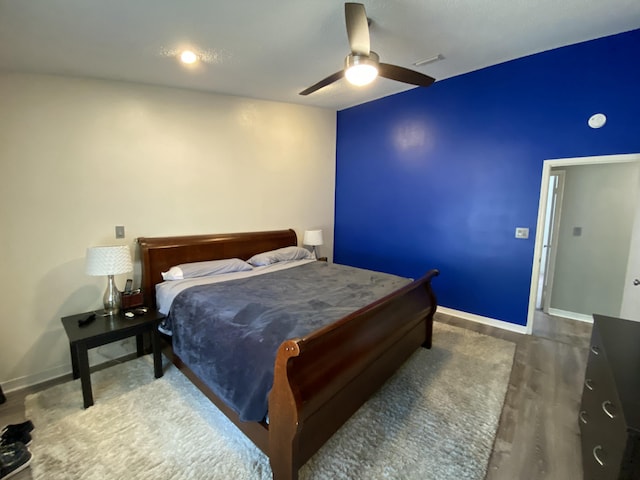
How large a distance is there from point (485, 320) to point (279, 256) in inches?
111

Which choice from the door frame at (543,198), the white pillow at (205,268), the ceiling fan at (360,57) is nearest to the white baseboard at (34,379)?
the white pillow at (205,268)

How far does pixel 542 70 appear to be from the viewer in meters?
3.14

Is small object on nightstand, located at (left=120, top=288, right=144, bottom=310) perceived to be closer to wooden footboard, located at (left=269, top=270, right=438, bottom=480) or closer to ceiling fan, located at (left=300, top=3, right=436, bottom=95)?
wooden footboard, located at (left=269, top=270, right=438, bottom=480)

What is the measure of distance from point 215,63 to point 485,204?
11.1ft

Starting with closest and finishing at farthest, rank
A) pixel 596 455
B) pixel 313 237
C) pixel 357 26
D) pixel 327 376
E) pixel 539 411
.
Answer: pixel 596 455, pixel 327 376, pixel 357 26, pixel 539 411, pixel 313 237

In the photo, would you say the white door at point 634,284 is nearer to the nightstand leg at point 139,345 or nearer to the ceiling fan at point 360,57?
the ceiling fan at point 360,57

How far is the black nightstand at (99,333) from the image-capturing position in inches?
86.3

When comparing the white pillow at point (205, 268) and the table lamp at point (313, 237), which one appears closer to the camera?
the white pillow at point (205, 268)

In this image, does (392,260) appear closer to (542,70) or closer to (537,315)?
(537,315)

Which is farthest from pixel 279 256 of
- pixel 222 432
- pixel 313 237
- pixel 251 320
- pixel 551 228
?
pixel 551 228

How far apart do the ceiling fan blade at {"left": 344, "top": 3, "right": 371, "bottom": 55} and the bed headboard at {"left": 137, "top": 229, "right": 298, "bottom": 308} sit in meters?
2.59

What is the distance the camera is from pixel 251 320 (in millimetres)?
2123

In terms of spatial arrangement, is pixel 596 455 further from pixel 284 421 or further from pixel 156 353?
pixel 156 353

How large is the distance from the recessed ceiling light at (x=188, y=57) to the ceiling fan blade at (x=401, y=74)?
157cm
